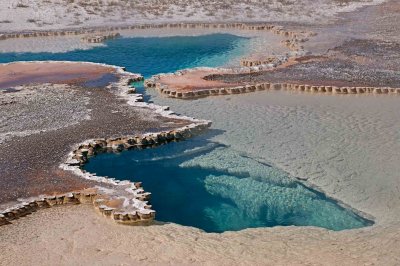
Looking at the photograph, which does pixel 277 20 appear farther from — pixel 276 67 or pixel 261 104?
pixel 261 104

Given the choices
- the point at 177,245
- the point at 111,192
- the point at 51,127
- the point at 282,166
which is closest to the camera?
the point at 177,245

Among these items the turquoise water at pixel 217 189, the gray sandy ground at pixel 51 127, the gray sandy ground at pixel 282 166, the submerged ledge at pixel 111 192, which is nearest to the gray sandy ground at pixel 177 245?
the gray sandy ground at pixel 282 166

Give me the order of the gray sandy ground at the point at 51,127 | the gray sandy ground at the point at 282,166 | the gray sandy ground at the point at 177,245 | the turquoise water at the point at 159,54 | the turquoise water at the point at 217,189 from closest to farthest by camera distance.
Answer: the gray sandy ground at the point at 177,245 → the gray sandy ground at the point at 282,166 → the turquoise water at the point at 217,189 → the gray sandy ground at the point at 51,127 → the turquoise water at the point at 159,54

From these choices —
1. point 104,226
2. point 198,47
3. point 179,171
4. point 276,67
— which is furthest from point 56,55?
point 104,226

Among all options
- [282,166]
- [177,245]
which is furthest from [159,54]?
[177,245]

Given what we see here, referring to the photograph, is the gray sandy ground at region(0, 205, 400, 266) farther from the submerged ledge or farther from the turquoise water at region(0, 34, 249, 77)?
the turquoise water at region(0, 34, 249, 77)

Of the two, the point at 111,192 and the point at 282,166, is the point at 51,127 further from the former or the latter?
the point at 282,166

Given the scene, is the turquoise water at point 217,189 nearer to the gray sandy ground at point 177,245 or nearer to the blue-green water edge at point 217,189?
the blue-green water edge at point 217,189
